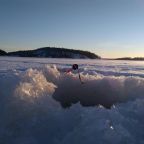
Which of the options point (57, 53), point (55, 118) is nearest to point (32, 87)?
point (55, 118)

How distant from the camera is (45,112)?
7.80 m

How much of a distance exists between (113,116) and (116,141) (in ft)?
3.31

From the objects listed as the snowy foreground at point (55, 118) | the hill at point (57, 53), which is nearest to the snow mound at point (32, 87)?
the snowy foreground at point (55, 118)

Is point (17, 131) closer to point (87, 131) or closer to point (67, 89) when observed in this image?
point (87, 131)

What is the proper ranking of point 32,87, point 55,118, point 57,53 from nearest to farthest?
point 55,118 → point 32,87 → point 57,53

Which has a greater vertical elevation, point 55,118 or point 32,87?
point 32,87

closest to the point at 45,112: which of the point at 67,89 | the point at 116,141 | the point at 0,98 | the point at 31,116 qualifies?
the point at 31,116

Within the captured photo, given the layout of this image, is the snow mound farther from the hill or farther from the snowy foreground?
the hill

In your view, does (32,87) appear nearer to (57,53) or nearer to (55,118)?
(55,118)

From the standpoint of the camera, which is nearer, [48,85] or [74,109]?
[74,109]

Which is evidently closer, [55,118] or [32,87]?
[55,118]

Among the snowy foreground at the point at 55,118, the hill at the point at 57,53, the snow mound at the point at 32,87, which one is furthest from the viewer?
the hill at the point at 57,53

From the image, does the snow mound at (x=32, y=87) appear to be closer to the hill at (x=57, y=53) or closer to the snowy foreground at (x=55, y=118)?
the snowy foreground at (x=55, y=118)

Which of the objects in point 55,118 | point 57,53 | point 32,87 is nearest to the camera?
point 55,118
